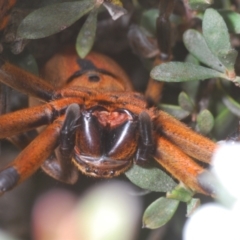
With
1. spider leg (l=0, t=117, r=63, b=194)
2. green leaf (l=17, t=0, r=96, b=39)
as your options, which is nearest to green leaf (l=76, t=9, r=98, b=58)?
green leaf (l=17, t=0, r=96, b=39)

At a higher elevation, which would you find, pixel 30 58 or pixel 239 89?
pixel 30 58

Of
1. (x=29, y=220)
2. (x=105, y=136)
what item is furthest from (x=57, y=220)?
(x=105, y=136)

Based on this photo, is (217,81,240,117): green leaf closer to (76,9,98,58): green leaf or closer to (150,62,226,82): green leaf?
(150,62,226,82): green leaf

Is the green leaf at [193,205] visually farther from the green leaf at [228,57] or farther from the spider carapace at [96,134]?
the green leaf at [228,57]

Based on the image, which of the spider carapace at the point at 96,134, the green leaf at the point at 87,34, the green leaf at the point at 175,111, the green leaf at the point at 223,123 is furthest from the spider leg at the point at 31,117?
the green leaf at the point at 223,123

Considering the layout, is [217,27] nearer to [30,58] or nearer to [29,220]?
[30,58]

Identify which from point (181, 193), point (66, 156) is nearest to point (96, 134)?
point (66, 156)
